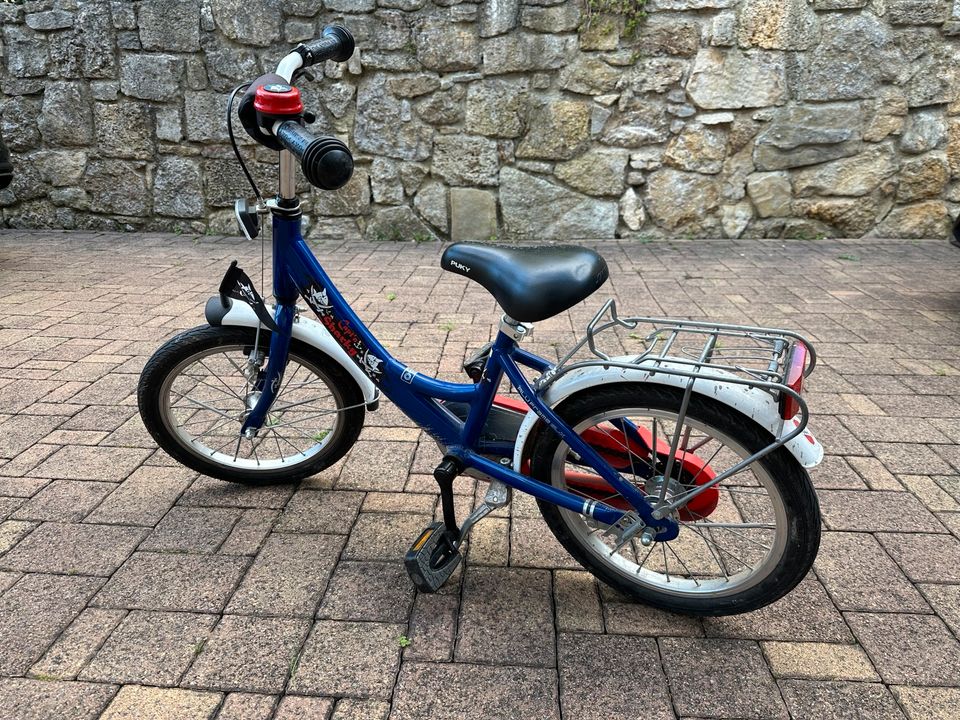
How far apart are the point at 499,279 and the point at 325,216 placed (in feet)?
16.3

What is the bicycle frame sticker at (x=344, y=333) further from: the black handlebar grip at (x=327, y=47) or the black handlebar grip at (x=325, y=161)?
the black handlebar grip at (x=327, y=47)

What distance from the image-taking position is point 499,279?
1.80m

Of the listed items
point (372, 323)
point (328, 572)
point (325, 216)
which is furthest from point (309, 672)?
point (325, 216)

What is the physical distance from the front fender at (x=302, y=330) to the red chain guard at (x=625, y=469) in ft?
2.18

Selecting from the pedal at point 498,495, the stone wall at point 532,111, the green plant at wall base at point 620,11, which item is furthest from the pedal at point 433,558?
the green plant at wall base at point 620,11

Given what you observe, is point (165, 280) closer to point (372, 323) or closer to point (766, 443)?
point (372, 323)

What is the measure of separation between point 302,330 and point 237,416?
1.76ft

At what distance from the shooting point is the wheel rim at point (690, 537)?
177 centimetres

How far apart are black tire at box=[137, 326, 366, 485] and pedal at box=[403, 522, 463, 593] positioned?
57cm

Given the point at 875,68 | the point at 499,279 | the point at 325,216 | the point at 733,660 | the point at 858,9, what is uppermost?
the point at 858,9

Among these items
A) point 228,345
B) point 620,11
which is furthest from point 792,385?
point 620,11

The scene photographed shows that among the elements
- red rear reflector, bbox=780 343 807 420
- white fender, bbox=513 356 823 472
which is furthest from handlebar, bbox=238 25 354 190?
red rear reflector, bbox=780 343 807 420

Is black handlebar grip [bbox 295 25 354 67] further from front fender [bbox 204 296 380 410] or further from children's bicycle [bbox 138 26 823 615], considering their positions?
front fender [bbox 204 296 380 410]

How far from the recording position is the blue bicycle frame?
185 cm
